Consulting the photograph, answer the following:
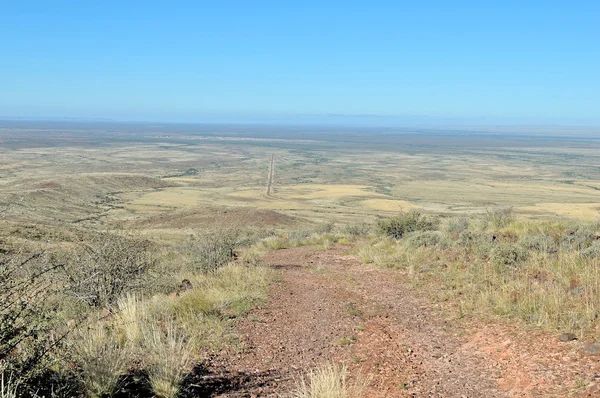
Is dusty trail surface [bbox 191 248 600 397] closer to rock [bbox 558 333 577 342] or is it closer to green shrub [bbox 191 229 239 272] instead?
rock [bbox 558 333 577 342]

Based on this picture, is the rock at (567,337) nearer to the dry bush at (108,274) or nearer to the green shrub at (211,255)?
the dry bush at (108,274)

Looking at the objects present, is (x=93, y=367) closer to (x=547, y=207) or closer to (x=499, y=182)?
(x=547, y=207)

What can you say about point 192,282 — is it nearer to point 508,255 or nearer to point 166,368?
point 166,368

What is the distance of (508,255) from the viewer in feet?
35.6

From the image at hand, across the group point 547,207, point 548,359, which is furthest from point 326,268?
point 547,207

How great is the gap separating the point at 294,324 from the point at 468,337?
2488mm

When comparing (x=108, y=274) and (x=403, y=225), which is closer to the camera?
(x=108, y=274)

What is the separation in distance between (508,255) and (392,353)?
5348mm

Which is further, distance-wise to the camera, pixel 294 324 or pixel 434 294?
pixel 434 294

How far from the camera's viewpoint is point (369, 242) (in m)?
17.4

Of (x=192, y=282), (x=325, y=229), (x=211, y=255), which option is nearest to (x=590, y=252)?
(x=192, y=282)

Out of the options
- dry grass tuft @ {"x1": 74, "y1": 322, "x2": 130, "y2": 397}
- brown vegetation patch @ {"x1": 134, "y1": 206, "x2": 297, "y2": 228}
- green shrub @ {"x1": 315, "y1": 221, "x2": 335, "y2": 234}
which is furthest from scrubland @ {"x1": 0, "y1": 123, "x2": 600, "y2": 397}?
green shrub @ {"x1": 315, "y1": 221, "x2": 335, "y2": 234}

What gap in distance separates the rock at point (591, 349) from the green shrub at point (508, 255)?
4727mm

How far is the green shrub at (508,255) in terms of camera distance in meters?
10.6
